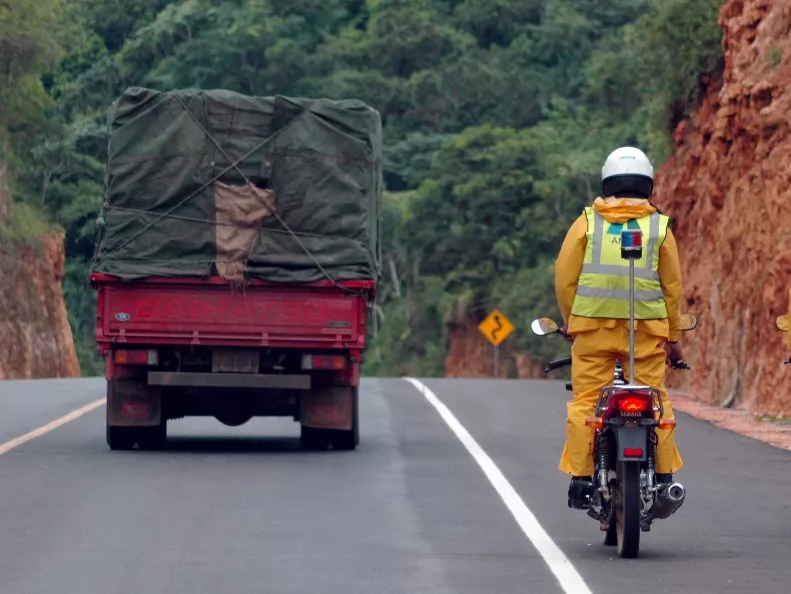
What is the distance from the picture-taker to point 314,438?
17688mm

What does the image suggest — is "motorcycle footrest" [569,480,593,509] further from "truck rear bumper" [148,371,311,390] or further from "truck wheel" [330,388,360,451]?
"truck wheel" [330,388,360,451]

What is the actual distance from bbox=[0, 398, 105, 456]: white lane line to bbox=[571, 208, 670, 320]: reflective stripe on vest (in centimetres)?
789

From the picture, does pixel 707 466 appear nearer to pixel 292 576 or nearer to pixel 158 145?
pixel 158 145

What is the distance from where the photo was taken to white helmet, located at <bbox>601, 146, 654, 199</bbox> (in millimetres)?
10031

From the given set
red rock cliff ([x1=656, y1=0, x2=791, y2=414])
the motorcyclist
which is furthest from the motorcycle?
red rock cliff ([x1=656, y1=0, x2=791, y2=414])

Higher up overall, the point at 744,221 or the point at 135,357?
the point at 744,221

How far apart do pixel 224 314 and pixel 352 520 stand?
5207mm

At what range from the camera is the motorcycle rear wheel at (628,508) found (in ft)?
31.3

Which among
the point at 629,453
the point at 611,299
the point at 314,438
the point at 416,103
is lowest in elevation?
the point at 314,438

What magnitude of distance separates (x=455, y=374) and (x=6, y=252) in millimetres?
17102

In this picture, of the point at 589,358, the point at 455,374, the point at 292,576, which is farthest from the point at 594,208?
the point at 455,374

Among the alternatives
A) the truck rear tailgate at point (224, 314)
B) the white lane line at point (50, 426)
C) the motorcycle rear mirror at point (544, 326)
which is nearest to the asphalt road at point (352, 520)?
the white lane line at point (50, 426)

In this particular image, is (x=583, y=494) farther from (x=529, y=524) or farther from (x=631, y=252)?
(x=529, y=524)

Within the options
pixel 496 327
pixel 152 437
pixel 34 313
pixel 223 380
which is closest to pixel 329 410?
pixel 223 380
